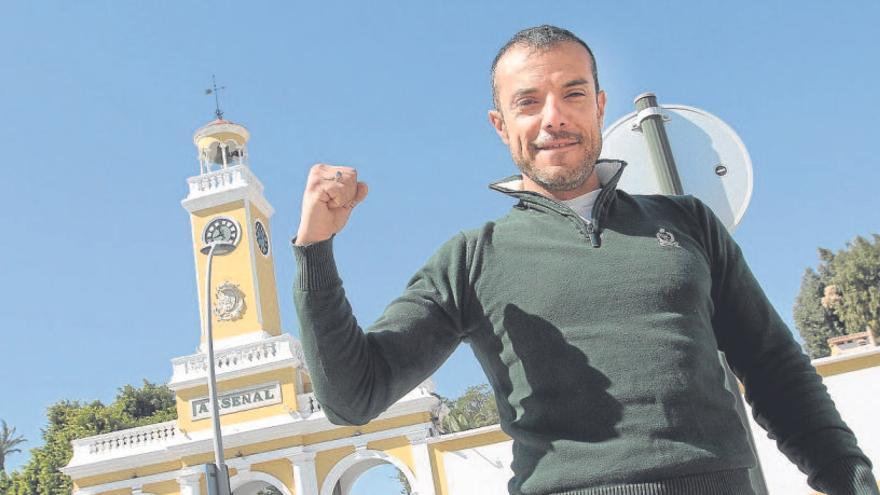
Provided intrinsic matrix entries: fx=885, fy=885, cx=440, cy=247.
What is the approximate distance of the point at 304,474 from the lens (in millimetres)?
21578

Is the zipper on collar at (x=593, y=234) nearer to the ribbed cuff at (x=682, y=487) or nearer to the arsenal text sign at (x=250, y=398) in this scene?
the ribbed cuff at (x=682, y=487)

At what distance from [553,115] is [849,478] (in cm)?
87

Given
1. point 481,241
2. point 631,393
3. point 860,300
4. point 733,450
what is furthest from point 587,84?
point 860,300

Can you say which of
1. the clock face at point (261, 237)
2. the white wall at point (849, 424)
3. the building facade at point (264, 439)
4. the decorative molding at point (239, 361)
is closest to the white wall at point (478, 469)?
the building facade at point (264, 439)

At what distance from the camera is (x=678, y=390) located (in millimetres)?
1492

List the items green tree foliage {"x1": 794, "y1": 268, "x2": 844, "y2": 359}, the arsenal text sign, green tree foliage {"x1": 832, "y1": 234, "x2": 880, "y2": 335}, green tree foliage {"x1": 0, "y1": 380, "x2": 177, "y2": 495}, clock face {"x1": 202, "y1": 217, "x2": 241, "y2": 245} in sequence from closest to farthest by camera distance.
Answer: the arsenal text sign → clock face {"x1": 202, "y1": 217, "x2": 241, "y2": 245} → green tree foliage {"x1": 0, "y1": 380, "x2": 177, "y2": 495} → green tree foliage {"x1": 832, "y1": 234, "x2": 880, "y2": 335} → green tree foliage {"x1": 794, "y1": 268, "x2": 844, "y2": 359}

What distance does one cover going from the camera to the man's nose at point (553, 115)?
66.5 inches

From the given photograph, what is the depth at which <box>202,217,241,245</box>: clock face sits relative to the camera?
1009 inches

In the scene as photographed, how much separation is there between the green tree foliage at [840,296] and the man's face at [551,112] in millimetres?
40352

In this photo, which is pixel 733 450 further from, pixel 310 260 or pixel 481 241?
pixel 310 260

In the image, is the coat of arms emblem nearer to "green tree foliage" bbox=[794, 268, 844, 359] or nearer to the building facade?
the building facade

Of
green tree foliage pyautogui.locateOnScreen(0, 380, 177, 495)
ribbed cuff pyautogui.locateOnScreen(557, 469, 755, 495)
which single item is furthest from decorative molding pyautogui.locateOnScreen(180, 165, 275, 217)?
ribbed cuff pyautogui.locateOnScreen(557, 469, 755, 495)

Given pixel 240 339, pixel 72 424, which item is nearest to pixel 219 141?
pixel 240 339

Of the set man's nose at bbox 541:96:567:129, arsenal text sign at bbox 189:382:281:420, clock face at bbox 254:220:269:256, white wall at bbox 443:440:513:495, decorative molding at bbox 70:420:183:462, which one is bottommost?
man's nose at bbox 541:96:567:129
